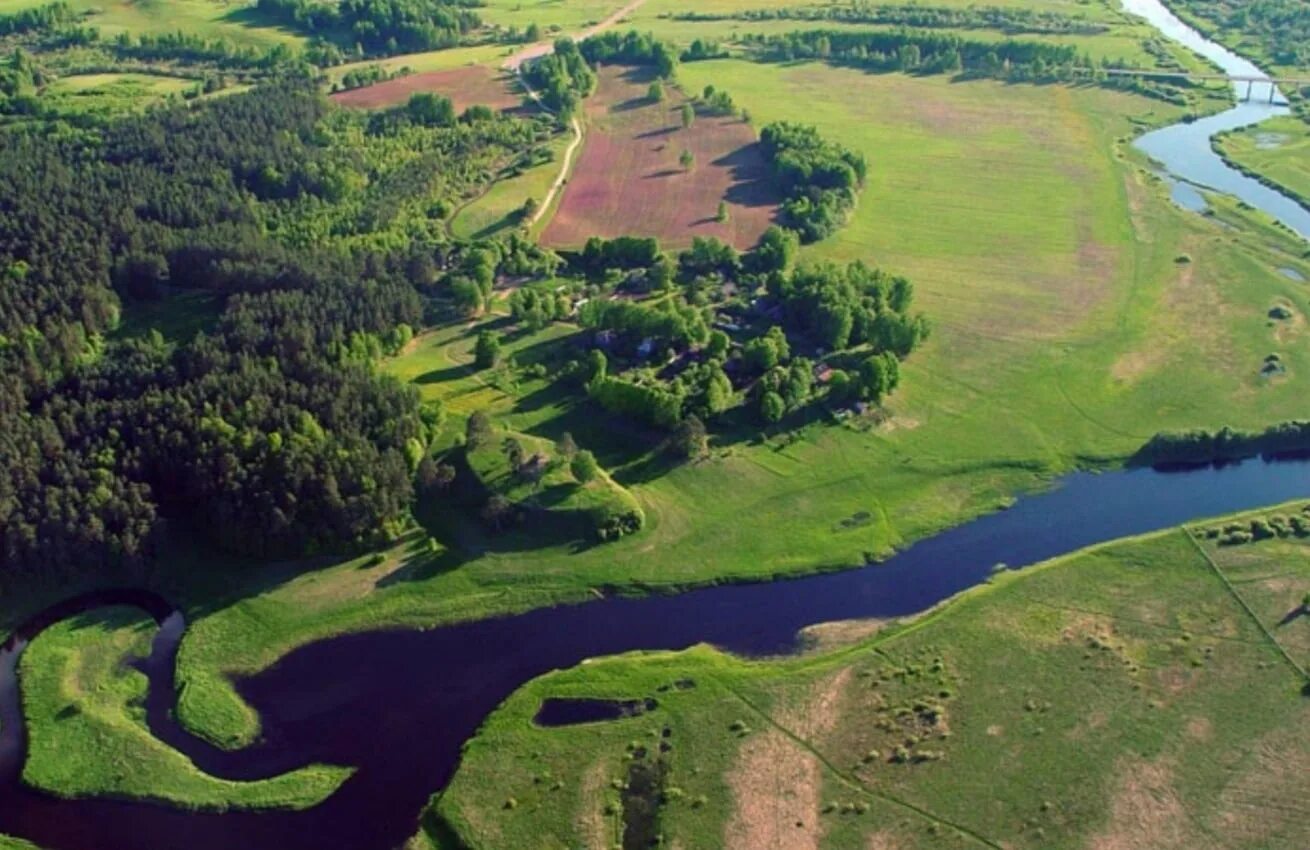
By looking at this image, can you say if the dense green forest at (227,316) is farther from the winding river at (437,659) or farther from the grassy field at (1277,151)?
the grassy field at (1277,151)

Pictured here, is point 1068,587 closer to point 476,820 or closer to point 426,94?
point 476,820

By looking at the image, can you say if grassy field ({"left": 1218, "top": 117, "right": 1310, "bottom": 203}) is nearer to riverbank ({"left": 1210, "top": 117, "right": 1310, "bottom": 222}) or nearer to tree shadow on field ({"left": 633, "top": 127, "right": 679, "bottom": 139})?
riverbank ({"left": 1210, "top": 117, "right": 1310, "bottom": 222})

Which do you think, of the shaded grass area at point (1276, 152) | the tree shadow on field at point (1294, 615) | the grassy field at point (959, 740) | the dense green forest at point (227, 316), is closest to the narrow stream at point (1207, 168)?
the shaded grass area at point (1276, 152)

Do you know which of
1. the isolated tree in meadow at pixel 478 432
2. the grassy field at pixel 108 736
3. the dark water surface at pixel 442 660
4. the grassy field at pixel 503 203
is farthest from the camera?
the grassy field at pixel 503 203

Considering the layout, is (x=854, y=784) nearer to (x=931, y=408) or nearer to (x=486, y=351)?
(x=931, y=408)

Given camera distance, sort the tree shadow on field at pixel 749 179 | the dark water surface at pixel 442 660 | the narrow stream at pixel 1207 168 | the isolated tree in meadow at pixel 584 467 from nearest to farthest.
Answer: the dark water surface at pixel 442 660 < the isolated tree in meadow at pixel 584 467 < the tree shadow on field at pixel 749 179 < the narrow stream at pixel 1207 168

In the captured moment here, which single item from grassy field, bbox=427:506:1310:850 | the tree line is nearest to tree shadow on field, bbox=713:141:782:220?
the tree line
